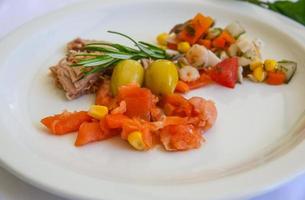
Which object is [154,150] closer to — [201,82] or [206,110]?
[206,110]

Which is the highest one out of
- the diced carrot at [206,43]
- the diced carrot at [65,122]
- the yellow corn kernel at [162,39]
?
the diced carrot at [206,43]

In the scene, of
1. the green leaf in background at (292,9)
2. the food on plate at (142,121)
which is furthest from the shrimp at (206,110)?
the green leaf in background at (292,9)

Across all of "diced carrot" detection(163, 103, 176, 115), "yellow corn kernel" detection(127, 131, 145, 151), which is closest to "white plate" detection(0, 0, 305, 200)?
"yellow corn kernel" detection(127, 131, 145, 151)

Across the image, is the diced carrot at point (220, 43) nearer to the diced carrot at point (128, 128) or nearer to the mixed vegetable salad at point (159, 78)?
Result: the mixed vegetable salad at point (159, 78)

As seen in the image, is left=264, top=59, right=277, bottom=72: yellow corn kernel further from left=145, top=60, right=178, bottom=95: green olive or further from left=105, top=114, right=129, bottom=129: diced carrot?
left=105, top=114, right=129, bottom=129: diced carrot

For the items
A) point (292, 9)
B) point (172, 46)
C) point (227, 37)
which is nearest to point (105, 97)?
point (172, 46)

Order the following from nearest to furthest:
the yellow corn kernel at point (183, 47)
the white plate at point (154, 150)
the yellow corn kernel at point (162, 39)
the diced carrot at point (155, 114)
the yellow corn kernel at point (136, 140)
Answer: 1. the white plate at point (154, 150)
2. the yellow corn kernel at point (136, 140)
3. the diced carrot at point (155, 114)
4. the yellow corn kernel at point (183, 47)
5. the yellow corn kernel at point (162, 39)
